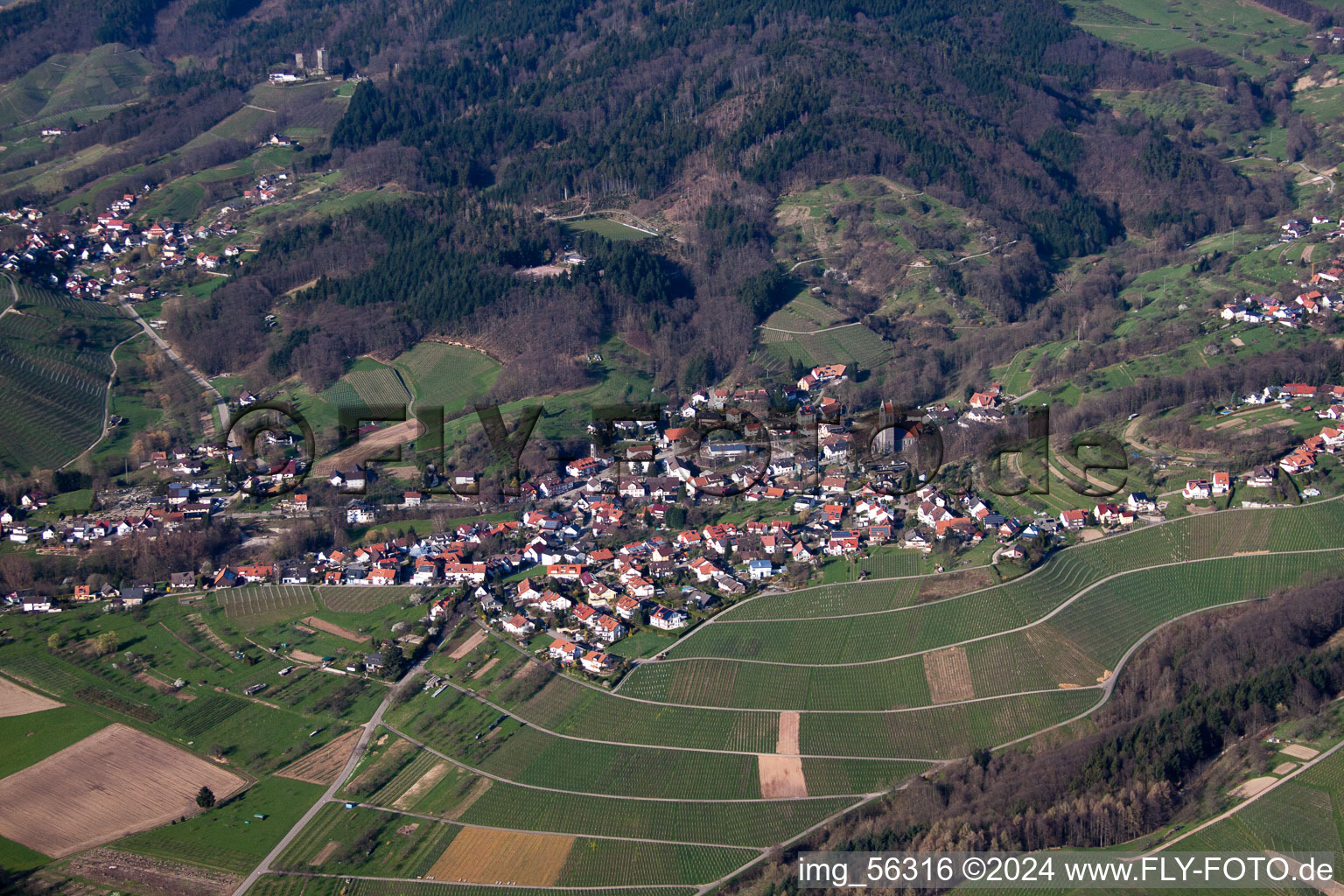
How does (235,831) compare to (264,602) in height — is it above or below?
above

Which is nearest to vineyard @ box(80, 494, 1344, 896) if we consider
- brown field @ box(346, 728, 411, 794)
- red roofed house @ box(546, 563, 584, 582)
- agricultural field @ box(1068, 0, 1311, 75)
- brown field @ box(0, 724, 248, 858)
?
brown field @ box(346, 728, 411, 794)

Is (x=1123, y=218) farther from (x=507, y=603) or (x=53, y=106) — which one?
(x=53, y=106)

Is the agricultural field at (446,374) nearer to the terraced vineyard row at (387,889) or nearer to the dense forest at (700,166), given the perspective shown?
the dense forest at (700,166)

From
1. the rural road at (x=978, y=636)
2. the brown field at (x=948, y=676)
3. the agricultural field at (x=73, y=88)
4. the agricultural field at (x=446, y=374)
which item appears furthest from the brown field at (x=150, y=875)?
the agricultural field at (x=73, y=88)

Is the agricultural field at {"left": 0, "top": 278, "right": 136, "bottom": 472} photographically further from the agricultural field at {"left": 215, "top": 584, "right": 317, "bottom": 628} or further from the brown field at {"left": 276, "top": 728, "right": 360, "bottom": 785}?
the brown field at {"left": 276, "top": 728, "right": 360, "bottom": 785}

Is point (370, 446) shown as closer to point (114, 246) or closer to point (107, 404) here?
point (107, 404)

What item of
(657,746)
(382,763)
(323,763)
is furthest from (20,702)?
(657,746)
